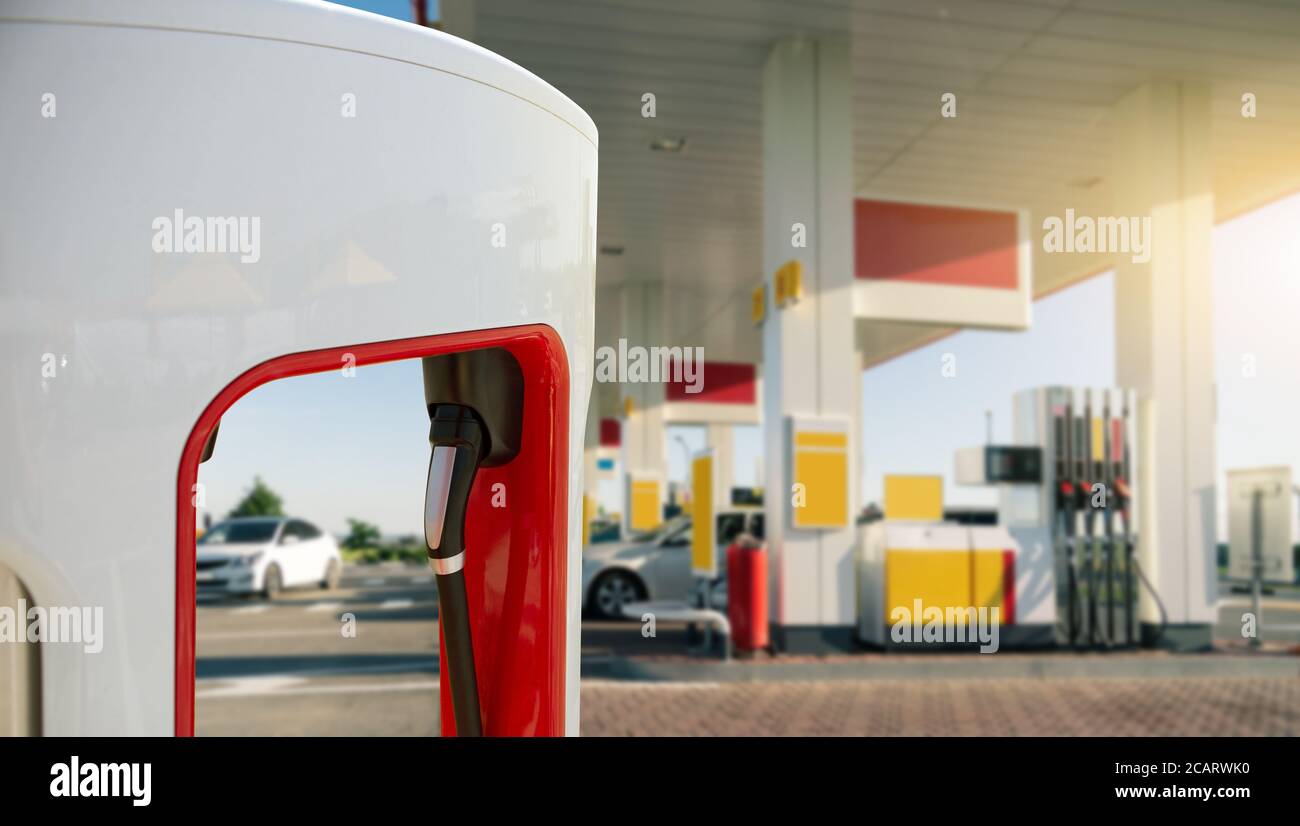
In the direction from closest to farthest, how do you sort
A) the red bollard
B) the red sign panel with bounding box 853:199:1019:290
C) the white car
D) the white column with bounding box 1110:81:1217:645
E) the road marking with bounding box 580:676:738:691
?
the road marking with bounding box 580:676:738:691 < the red bollard < the white column with bounding box 1110:81:1217:645 < the red sign panel with bounding box 853:199:1019:290 < the white car

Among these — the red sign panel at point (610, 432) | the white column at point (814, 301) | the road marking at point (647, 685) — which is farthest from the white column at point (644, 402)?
the red sign panel at point (610, 432)

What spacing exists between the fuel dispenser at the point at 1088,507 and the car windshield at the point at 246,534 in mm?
9750

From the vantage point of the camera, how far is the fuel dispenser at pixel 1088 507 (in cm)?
1023

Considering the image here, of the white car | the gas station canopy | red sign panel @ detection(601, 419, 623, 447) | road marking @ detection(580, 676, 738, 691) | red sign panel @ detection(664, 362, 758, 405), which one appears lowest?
road marking @ detection(580, 676, 738, 691)

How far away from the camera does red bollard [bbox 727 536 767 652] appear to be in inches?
360

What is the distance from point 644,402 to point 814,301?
13.3 meters

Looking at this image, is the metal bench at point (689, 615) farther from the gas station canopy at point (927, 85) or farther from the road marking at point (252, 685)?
the gas station canopy at point (927, 85)

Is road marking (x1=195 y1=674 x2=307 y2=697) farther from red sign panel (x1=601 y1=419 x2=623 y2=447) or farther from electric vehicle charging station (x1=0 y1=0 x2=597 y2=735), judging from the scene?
red sign panel (x1=601 y1=419 x2=623 y2=447)

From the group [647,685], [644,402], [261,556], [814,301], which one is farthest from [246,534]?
[644,402]

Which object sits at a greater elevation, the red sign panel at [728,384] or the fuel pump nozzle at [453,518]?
the red sign panel at [728,384]

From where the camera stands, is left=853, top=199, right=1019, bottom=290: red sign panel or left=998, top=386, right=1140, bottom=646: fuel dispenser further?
left=853, top=199, right=1019, bottom=290: red sign panel

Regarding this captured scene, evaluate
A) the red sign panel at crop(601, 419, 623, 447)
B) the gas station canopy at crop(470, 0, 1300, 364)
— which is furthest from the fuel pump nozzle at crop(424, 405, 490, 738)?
the red sign panel at crop(601, 419, 623, 447)

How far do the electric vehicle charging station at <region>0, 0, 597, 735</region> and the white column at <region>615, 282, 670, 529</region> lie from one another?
17980 mm

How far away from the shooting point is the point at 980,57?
9656 mm
